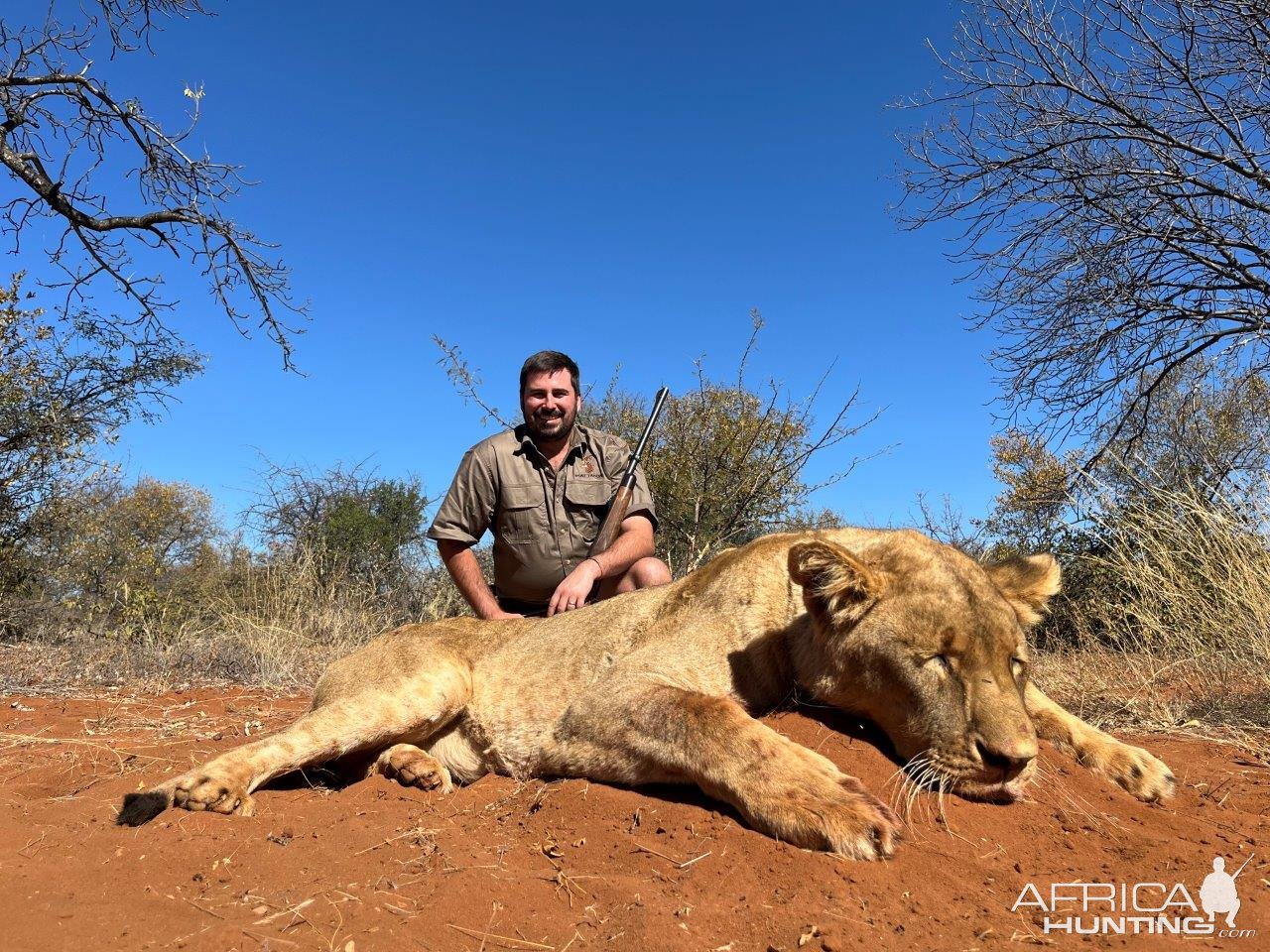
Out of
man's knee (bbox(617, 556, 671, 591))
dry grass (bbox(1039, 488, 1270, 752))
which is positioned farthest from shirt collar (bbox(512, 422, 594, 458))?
dry grass (bbox(1039, 488, 1270, 752))

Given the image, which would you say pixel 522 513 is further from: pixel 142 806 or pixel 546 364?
pixel 142 806

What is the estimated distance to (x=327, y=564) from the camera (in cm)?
1264

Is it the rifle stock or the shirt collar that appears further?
the shirt collar

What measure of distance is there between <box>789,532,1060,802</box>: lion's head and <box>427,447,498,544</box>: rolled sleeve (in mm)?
3337

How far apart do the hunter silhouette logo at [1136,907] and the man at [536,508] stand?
3.69m

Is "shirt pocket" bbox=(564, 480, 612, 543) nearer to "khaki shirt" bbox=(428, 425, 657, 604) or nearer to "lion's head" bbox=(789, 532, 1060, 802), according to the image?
"khaki shirt" bbox=(428, 425, 657, 604)

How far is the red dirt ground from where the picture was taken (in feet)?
7.15

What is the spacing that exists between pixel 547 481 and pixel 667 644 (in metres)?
2.79

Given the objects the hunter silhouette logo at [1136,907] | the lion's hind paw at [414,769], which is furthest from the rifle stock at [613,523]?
the hunter silhouette logo at [1136,907]

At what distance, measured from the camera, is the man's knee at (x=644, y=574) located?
574 cm

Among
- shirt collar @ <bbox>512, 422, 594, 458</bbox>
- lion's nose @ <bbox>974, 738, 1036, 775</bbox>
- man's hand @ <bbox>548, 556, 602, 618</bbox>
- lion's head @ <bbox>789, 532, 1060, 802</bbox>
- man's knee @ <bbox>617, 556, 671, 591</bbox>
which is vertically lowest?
lion's nose @ <bbox>974, 738, 1036, 775</bbox>

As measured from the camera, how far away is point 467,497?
6.12m

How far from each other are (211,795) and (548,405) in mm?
3481

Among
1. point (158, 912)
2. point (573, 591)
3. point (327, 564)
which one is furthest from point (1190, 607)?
point (327, 564)
